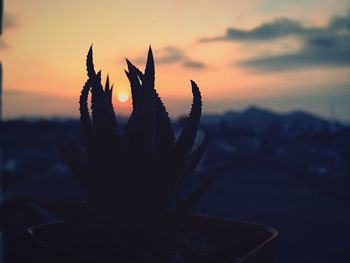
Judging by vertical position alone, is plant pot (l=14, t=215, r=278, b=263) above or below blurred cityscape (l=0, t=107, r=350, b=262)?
above

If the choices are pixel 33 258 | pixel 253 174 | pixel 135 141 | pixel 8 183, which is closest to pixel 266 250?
pixel 135 141

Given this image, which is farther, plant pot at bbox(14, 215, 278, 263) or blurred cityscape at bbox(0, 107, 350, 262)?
blurred cityscape at bbox(0, 107, 350, 262)

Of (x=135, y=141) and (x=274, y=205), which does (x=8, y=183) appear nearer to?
(x=274, y=205)

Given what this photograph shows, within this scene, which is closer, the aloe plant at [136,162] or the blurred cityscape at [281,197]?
the aloe plant at [136,162]

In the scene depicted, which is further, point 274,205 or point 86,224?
point 274,205

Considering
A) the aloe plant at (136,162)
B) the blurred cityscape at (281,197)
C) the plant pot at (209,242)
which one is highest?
the aloe plant at (136,162)

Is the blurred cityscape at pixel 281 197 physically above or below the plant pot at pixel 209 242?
below
